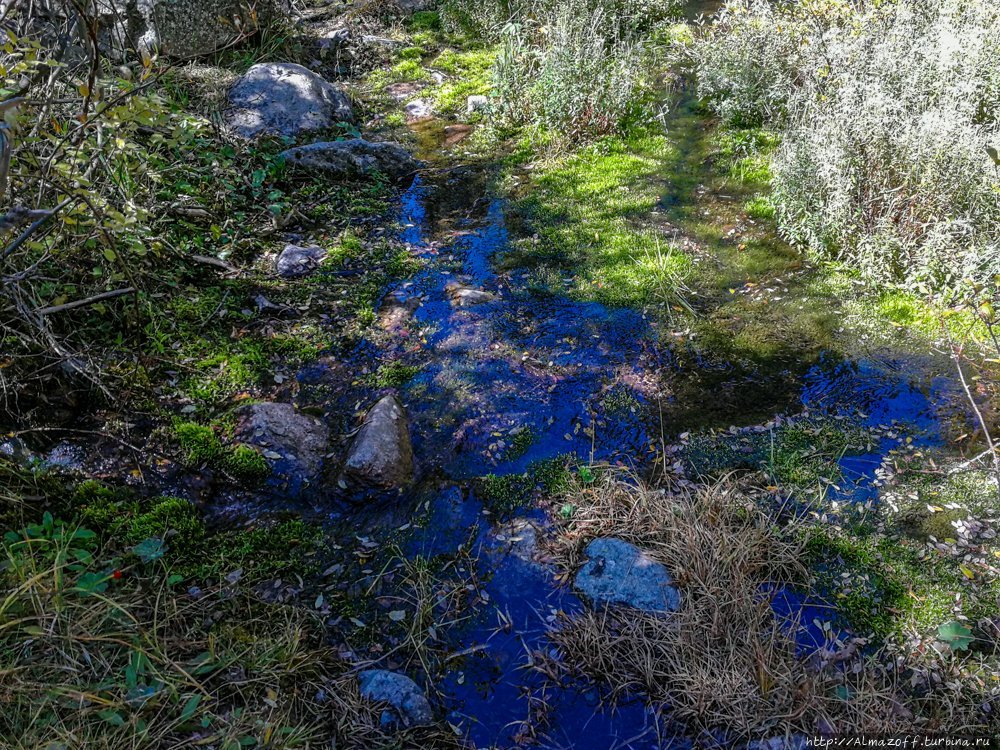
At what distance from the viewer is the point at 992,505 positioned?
12.2 ft

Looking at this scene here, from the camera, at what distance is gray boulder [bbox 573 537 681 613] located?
3.41m

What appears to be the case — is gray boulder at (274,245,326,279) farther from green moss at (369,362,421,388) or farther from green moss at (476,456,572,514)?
green moss at (476,456,572,514)

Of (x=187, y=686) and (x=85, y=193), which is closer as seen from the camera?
(x=187, y=686)

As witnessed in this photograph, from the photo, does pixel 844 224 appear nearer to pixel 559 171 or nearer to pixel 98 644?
pixel 559 171

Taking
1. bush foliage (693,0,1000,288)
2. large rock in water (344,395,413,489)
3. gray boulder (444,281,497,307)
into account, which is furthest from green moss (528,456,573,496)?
bush foliage (693,0,1000,288)

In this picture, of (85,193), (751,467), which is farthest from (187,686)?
(751,467)

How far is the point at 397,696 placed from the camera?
9.89 ft

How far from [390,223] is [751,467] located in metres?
4.72

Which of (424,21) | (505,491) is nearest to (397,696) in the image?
(505,491)

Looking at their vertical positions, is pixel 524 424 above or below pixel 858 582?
above

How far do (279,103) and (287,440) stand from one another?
579 cm

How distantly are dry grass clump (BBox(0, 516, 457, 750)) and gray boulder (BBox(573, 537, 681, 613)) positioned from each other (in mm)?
1100

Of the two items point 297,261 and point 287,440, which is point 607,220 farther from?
point 287,440

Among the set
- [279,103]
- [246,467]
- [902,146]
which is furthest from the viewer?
[279,103]
